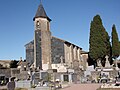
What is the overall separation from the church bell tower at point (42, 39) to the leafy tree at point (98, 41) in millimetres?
9424

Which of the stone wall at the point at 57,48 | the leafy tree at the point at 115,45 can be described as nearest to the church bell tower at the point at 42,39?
the stone wall at the point at 57,48

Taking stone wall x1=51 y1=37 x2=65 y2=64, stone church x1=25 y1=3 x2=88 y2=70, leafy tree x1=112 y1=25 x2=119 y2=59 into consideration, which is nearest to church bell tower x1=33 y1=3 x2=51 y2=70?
stone church x1=25 y1=3 x2=88 y2=70

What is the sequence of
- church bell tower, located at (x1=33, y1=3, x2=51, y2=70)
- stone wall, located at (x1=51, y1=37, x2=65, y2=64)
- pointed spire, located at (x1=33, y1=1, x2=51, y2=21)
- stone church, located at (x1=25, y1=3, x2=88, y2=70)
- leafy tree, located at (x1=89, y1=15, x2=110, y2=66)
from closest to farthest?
stone church, located at (x1=25, y1=3, x2=88, y2=70), church bell tower, located at (x1=33, y1=3, x2=51, y2=70), pointed spire, located at (x1=33, y1=1, x2=51, y2=21), stone wall, located at (x1=51, y1=37, x2=65, y2=64), leafy tree, located at (x1=89, y1=15, x2=110, y2=66)

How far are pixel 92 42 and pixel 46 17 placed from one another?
36.9ft

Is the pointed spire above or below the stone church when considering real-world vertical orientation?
above

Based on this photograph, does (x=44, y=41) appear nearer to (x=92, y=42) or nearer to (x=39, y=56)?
(x=39, y=56)

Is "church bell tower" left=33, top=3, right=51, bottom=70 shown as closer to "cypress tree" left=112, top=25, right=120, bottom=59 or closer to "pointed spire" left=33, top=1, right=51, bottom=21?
"pointed spire" left=33, top=1, right=51, bottom=21

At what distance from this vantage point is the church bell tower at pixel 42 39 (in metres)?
43.4

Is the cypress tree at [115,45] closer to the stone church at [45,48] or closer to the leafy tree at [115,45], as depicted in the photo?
the leafy tree at [115,45]

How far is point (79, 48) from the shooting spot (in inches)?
2333

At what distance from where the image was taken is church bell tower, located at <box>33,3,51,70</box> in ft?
142

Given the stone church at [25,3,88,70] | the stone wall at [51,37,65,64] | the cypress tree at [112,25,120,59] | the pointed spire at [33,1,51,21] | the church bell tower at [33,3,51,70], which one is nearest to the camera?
the stone church at [25,3,88,70]

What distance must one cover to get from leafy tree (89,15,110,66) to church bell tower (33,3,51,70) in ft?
30.9

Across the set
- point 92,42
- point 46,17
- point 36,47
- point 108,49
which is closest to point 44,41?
point 36,47
